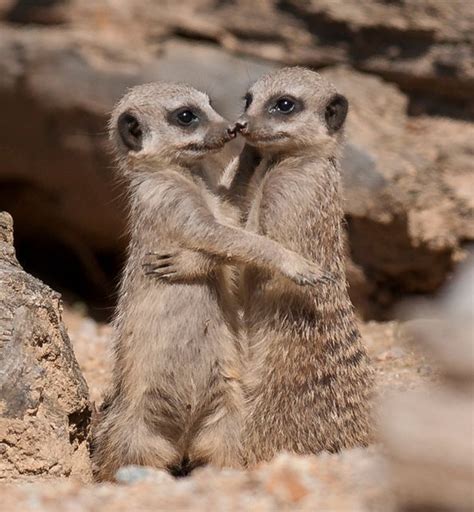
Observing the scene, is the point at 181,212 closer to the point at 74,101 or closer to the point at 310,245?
the point at 310,245

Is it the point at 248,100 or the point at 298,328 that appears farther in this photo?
the point at 248,100

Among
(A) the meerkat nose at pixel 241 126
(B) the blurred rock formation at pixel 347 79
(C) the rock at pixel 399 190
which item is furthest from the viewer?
(B) the blurred rock formation at pixel 347 79

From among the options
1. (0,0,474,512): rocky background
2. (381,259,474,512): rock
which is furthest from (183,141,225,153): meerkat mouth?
(381,259,474,512): rock

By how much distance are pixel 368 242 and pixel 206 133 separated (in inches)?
85.5

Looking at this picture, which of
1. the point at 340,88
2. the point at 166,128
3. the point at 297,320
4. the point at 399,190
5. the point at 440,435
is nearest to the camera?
the point at 440,435

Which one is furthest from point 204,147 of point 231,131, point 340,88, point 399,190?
point 340,88

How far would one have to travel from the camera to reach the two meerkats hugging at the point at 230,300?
11.3 ft

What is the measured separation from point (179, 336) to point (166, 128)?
75cm

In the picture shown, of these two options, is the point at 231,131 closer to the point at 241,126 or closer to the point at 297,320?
the point at 241,126

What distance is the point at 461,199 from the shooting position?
18.1ft

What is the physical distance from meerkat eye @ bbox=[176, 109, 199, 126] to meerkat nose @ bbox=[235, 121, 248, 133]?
0.18 metres

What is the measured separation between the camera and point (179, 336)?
3.44 m

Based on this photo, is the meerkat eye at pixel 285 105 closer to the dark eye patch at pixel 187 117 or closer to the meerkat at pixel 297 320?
the meerkat at pixel 297 320

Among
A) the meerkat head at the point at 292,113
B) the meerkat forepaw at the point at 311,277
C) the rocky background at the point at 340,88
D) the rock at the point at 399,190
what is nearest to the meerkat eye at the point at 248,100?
the meerkat head at the point at 292,113
